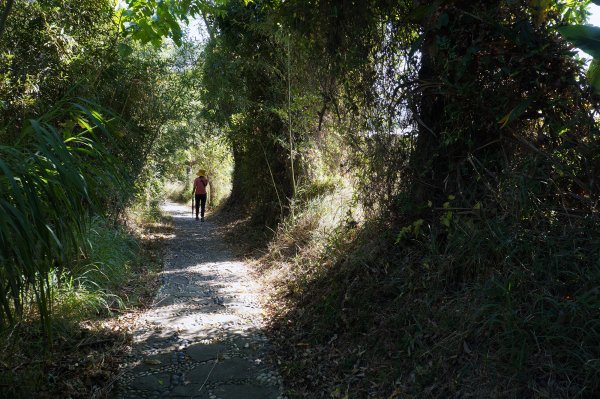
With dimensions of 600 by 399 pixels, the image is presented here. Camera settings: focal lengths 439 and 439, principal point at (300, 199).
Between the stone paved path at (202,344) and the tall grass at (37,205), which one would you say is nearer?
the tall grass at (37,205)

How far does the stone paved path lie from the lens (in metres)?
3.84

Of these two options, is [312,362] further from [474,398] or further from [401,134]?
[401,134]

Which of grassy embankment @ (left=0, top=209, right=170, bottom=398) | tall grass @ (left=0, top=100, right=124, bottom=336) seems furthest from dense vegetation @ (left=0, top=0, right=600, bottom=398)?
grassy embankment @ (left=0, top=209, right=170, bottom=398)

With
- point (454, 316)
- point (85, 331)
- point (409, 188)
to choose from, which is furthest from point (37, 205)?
point (409, 188)

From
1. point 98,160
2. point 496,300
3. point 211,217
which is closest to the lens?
point 98,160

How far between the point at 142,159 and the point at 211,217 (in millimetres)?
7058

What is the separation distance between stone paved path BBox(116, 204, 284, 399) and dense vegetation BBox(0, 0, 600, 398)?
372mm

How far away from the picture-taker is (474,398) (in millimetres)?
2738

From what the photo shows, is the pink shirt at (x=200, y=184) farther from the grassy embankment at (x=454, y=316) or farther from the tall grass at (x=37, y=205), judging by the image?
the tall grass at (x=37, y=205)

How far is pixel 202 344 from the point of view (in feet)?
15.5

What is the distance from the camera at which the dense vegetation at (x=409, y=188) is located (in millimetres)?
2492

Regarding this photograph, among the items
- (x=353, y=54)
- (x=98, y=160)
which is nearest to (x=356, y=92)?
(x=353, y=54)

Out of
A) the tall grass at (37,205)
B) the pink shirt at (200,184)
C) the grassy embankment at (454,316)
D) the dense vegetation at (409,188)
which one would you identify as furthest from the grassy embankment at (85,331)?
the pink shirt at (200,184)

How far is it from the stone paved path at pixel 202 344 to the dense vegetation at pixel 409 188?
0.37 metres
